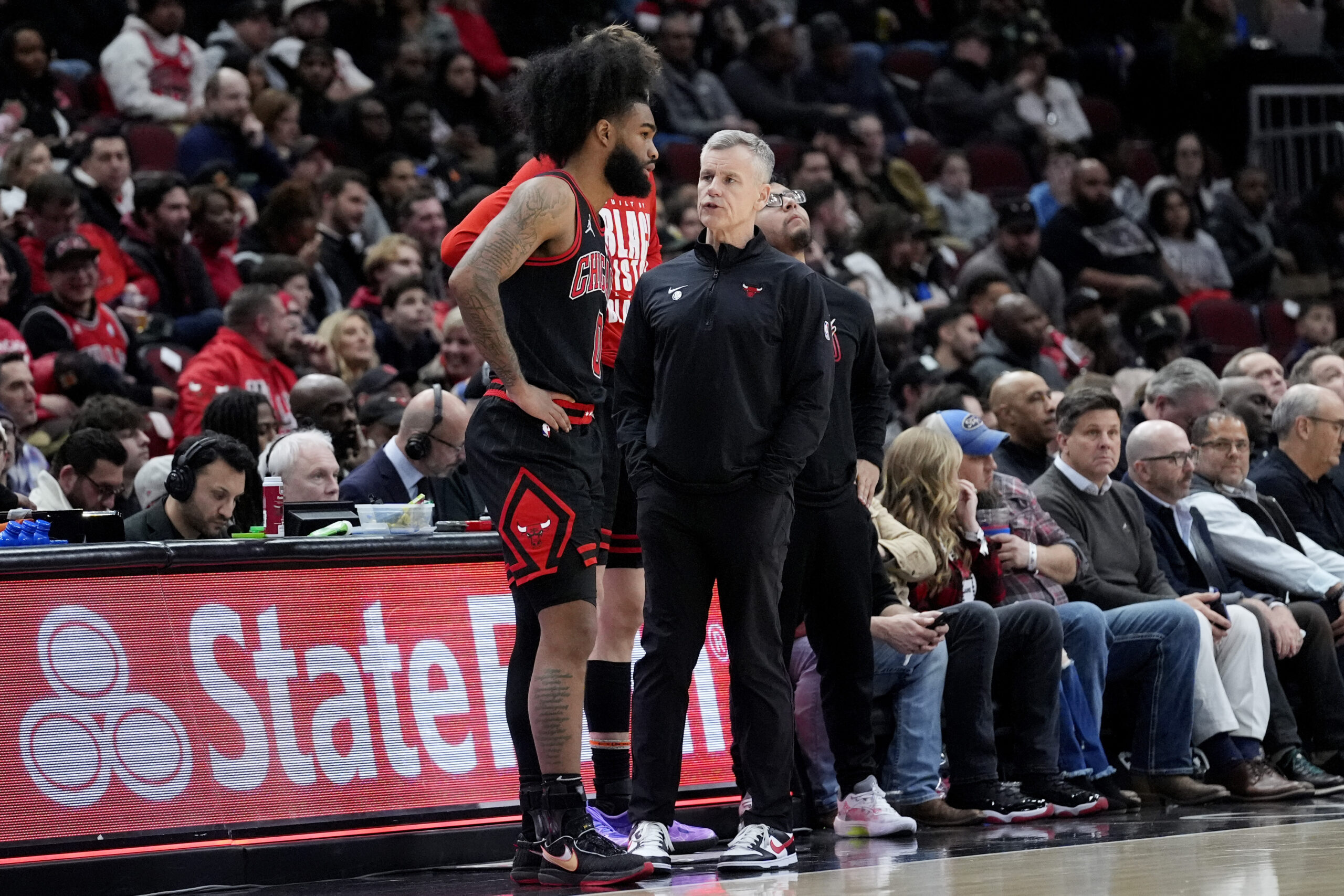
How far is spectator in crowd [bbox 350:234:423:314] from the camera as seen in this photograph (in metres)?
10.3

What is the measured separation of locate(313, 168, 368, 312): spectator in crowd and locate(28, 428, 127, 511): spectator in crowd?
356 centimetres

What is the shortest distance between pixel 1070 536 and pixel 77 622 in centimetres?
387

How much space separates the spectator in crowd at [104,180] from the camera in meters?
10.3

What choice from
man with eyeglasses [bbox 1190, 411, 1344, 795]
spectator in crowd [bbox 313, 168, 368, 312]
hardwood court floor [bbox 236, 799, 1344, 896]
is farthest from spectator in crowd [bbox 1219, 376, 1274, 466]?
spectator in crowd [bbox 313, 168, 368, 312]

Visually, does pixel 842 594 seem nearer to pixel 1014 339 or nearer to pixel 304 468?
pixel 304 468

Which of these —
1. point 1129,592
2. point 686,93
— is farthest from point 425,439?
point 686,93

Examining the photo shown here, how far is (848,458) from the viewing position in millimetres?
6047

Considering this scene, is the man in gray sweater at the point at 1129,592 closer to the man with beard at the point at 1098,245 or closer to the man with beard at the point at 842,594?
the man with beard at the point at 842,594

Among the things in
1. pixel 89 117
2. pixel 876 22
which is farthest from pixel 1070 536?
pixel 876 22

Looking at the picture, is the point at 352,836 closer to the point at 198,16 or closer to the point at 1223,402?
the point at 1223,402

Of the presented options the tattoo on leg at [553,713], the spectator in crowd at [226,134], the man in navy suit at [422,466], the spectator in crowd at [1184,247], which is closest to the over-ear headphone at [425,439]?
the man in navy suit at [422,466]

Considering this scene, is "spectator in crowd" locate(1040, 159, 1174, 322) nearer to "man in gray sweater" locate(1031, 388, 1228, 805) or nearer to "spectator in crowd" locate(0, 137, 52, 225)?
"man in gray sweater" locate(1031, 388, 1228, 805)

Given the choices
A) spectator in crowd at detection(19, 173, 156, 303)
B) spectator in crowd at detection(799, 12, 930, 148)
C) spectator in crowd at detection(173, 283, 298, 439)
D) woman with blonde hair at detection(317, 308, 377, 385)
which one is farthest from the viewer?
spectator in crowd at detection(799, 12, 930, 148)

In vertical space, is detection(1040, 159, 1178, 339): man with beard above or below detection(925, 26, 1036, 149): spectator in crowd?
below
